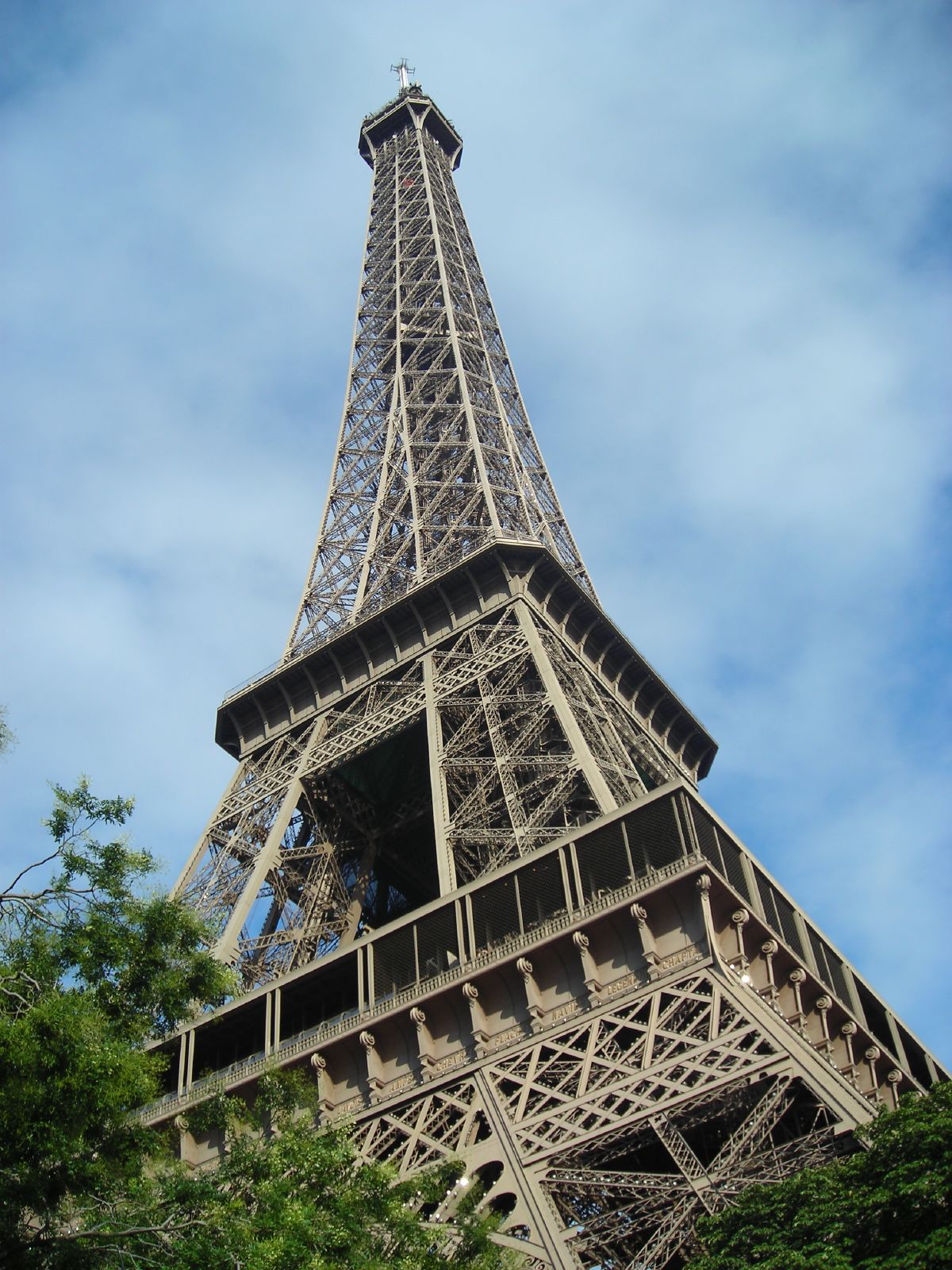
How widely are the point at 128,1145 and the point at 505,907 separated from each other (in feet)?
33.4

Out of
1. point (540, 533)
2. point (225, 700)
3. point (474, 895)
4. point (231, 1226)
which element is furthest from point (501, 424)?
point (231, 1226)

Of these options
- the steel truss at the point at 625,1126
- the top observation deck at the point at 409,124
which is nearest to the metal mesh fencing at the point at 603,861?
the steel truss at the point at 625,1126

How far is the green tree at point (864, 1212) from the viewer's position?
15.3 m

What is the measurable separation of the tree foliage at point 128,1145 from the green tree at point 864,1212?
3.07m

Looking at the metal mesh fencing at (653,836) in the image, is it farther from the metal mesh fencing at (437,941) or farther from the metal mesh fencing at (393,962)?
the metal mesh fencing at (393,962)

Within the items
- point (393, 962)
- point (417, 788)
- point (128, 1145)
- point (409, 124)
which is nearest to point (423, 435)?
point (417, 788)

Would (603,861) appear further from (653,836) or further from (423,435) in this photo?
(423,435)

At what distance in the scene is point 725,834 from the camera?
24859mm

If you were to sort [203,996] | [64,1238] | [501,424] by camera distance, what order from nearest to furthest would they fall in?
[64,1238]
[203,996]
[501,424]

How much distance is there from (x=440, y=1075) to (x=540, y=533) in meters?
25.1

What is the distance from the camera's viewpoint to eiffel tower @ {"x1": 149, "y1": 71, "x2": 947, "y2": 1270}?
64.8 feet

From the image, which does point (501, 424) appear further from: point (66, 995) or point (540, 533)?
point (66, 995)

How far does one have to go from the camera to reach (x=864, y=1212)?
620 inches

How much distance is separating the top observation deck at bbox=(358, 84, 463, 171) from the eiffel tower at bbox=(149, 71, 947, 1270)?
32494mm
